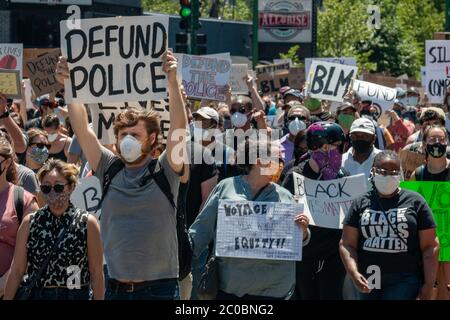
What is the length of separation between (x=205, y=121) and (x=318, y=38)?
1785 inches

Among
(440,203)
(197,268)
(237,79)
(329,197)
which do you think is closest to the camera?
(329,197)

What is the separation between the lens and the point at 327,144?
8.89m

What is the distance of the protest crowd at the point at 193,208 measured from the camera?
22.0ft

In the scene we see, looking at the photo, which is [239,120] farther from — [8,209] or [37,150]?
[8,209]

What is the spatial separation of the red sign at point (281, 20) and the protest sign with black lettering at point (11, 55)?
3352 centimetres

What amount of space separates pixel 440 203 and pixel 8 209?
3.16 meters

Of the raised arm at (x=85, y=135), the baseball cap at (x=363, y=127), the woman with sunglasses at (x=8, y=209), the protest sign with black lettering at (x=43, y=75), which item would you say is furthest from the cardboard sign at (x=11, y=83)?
the raised arm at (x=85, y=135)

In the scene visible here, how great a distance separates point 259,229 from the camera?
24.9 ft

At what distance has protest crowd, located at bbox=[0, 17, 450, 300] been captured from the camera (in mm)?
6691

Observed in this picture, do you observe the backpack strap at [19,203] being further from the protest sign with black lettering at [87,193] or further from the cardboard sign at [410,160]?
the cardboard sign at [410,160]

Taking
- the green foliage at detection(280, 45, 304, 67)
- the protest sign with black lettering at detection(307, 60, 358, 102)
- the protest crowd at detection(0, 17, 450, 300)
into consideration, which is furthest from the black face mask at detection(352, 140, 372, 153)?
the green foliage at detection(280, 45, 304, 67)

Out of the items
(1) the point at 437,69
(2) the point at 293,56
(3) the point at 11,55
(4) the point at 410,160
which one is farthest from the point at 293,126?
(2) the point at 293,56
